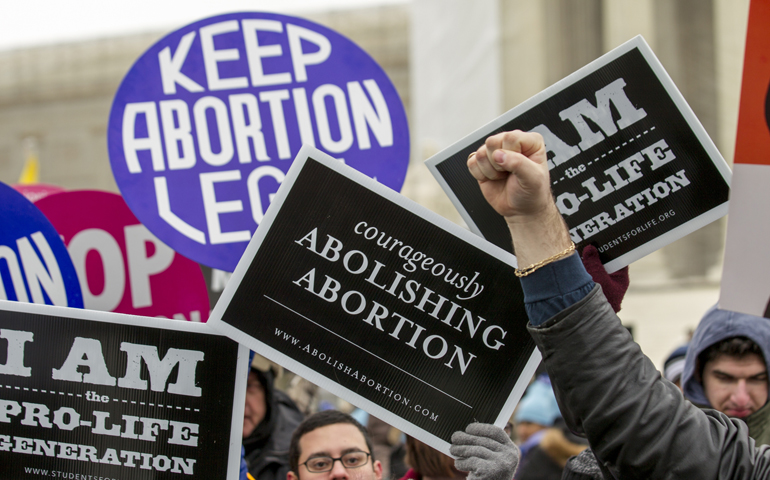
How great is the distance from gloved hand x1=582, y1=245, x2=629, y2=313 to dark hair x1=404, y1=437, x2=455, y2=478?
959mm

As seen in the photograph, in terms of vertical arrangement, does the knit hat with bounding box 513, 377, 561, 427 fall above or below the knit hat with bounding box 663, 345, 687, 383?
above

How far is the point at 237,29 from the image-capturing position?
279cm

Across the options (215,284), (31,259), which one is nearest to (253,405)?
(215,284)

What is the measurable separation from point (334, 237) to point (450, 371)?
1.35ft

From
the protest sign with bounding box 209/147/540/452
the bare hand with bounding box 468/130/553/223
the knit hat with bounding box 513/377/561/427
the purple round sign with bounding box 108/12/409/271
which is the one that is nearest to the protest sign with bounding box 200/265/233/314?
the purple round sign with bounding box 108/12/409/271

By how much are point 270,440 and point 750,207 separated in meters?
2.12

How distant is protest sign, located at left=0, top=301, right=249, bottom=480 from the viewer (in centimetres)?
215

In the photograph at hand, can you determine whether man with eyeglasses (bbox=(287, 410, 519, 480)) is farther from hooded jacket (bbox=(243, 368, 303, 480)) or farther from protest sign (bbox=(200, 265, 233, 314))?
protest sign (bbox=(200, 265, 233, 314))

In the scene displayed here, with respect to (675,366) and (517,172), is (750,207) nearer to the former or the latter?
(517,172)

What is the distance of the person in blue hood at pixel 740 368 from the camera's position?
271 centimetres

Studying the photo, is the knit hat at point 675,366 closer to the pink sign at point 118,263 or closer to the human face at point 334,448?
the human face at point 334,448

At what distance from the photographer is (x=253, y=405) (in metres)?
3.30

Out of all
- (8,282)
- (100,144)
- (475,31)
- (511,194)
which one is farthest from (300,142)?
(100,144)

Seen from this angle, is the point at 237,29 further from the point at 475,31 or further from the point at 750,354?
the point at 475,31
